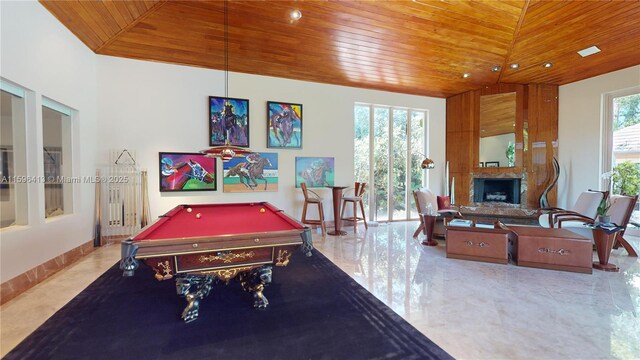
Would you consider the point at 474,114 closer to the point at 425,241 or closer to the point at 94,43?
the point at 425,241

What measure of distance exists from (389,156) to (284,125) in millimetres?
2906

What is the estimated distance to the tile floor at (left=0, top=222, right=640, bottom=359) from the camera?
6.39 feet

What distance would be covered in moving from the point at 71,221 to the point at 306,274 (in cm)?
358

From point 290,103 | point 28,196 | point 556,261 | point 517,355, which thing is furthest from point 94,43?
point 556,261

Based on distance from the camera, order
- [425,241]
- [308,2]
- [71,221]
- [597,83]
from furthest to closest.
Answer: [597,83] < [425,241] < [71,221] < [308,2]

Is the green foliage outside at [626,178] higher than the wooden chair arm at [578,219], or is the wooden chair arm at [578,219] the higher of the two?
the green foliage outside at [626,178]

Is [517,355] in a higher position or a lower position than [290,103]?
lower

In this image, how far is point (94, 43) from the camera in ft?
13.8

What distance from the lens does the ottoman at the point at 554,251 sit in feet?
10.9

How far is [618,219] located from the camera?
4031mm

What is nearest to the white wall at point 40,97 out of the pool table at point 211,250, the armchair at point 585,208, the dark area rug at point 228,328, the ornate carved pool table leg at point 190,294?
the dark area rug at point 228,328

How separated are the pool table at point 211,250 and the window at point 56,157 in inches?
89.8

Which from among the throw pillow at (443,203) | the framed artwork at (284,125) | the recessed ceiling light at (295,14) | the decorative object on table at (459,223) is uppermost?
the recessed ceiling light at (295,14)

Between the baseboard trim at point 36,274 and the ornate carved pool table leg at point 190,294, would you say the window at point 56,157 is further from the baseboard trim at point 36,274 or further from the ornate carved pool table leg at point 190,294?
the ornate carved pool table leg at point 190,294
